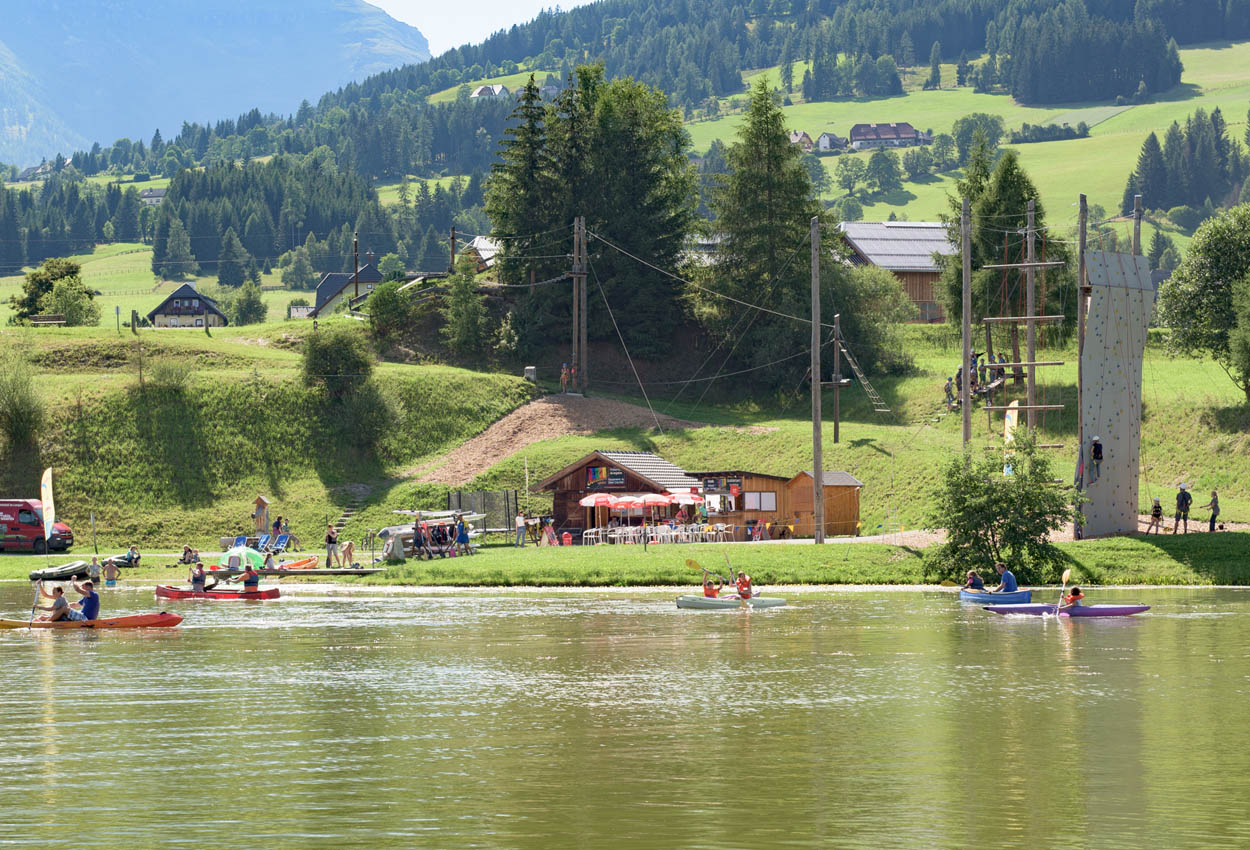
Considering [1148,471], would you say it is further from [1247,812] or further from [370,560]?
[1247,812]

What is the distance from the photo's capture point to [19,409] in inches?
2918

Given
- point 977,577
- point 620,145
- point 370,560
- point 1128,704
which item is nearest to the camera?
point 1128,704

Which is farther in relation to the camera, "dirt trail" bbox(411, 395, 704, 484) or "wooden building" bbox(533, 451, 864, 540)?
"dirt trail" bbox(411, 395, 704, 484)

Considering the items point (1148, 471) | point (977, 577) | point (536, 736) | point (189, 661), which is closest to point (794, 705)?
point (536, 736)

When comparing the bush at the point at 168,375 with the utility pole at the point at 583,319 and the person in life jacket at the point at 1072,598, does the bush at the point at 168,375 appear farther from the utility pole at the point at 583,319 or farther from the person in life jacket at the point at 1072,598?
the person in life jacket at the point at 1072,598

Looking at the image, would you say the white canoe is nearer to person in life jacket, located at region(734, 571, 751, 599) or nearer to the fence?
person in life jacket, located at region(734, 571, 751, 599)

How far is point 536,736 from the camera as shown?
A: 26.0 m

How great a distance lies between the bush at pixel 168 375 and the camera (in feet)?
264

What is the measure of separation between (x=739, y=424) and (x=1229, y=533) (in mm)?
34158

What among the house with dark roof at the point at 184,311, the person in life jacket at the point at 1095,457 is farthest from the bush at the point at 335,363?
the house with dark roof at the point at 184,311

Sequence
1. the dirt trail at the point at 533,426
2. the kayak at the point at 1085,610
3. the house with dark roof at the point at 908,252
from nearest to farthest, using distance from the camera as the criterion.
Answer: the kayak at the point at 1085,610
the dirt trail at the point at 533,426
the house with dark roof at the point at 908,252

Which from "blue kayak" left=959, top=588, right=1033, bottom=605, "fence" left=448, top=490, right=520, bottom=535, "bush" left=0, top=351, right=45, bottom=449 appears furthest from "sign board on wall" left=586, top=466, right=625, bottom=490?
"bush" left=0, top=351, right=45, bottom=449

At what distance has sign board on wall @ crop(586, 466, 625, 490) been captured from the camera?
69.2 meters

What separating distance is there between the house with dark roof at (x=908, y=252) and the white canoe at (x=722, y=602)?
73596 mm
